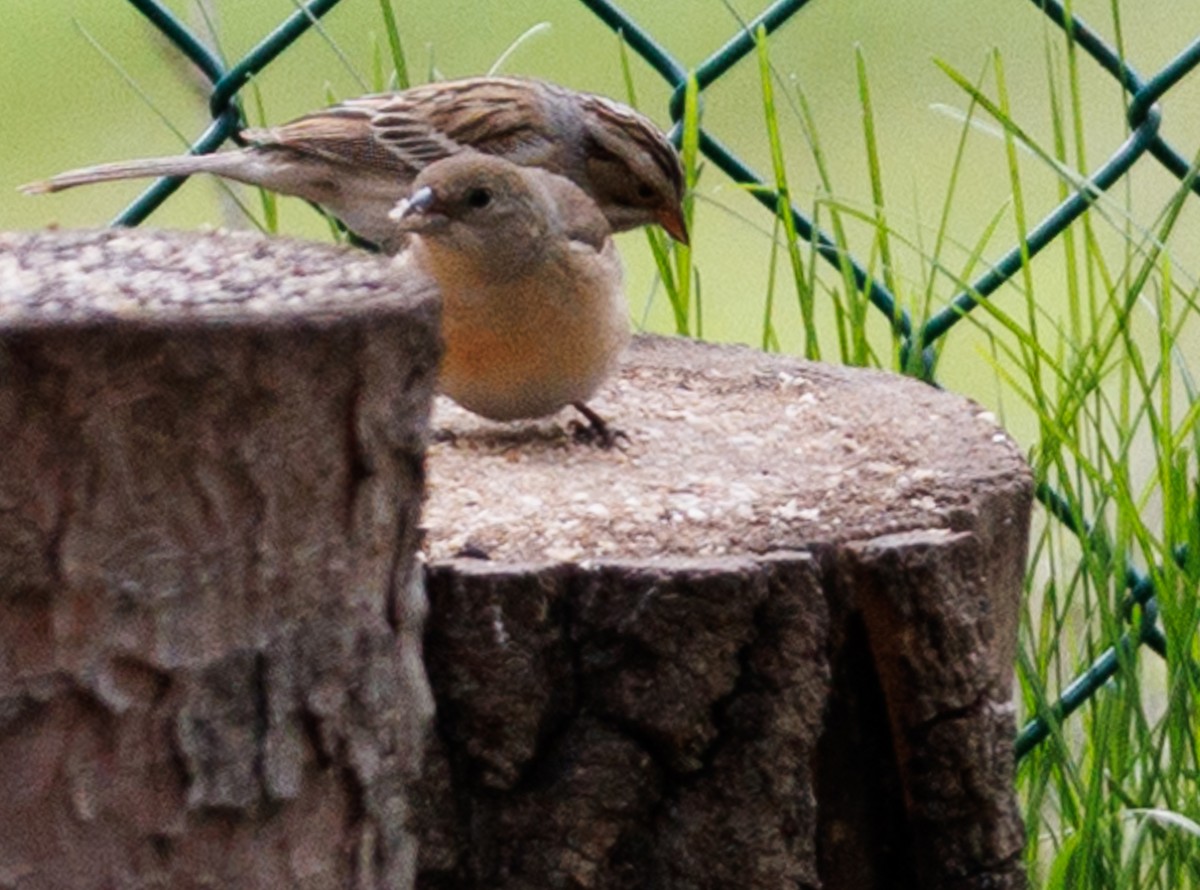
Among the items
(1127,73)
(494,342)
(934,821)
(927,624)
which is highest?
(1127,73)

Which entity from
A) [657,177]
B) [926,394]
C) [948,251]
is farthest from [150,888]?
[948,251]

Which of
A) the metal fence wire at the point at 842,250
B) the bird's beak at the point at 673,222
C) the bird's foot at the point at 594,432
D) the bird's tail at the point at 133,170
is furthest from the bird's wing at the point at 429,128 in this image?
the bird's foot at the point at 594,432

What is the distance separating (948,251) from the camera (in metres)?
4.27

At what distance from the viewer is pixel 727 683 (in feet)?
5.91

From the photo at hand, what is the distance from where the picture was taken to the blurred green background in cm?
387

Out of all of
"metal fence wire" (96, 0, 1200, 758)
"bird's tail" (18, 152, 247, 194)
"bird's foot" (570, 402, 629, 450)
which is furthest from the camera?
"bird's tail" (18, 152, 247, 194)

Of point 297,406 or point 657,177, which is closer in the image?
point 297,406

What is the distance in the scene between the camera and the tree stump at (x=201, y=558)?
4.28ft

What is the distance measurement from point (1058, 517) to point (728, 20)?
115 inches

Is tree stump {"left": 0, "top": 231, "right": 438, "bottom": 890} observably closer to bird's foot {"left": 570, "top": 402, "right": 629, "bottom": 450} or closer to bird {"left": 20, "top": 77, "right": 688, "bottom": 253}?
bird's foot {"left": 570, "top": 402, "right": 629, "bottom": 450}

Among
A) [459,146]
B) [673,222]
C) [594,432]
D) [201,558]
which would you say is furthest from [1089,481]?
[201,558]

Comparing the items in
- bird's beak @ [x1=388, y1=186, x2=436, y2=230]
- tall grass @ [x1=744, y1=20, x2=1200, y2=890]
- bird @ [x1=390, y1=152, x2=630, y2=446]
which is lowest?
tall grass @ [x1=744, y1=20, x2=1200, y2=890]

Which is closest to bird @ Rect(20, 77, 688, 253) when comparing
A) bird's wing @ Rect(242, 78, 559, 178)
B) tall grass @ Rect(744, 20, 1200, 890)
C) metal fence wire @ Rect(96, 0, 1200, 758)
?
bird's wing @ Rect(242, 78, 559, 178)

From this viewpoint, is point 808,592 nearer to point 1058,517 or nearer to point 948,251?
point 1058,517
